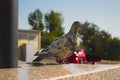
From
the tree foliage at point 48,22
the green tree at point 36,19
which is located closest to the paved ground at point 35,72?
the tree foliage at point 48,22

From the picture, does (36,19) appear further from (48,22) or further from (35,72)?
(35,72)

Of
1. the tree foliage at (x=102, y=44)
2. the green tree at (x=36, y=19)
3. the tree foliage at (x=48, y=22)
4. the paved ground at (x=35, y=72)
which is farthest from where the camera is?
the green tree at (x=36, y=19)

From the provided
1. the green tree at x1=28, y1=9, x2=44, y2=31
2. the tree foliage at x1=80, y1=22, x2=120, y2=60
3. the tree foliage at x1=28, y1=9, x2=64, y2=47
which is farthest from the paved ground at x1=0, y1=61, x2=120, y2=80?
the green tree at x1=28, y1=9, x2=44, y2=31

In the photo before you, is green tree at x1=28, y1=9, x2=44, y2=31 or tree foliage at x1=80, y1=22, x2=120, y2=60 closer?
tree foliage at x1=80, y1=22, x2=120, y2=60

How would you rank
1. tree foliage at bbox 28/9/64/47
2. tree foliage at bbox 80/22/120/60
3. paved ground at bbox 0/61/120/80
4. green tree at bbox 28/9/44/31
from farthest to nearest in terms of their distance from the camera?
green tree at bbox 28/9/44/31 → tree foliage at bbox 28/9/64/47 → tree foliage at bbox 80/22/120/60 → paved ground at bbox 0/61/120/80

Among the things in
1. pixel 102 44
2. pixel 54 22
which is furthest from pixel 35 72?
pixel 54 22

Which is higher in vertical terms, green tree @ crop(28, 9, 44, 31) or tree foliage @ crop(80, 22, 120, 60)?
green tree @ crop(28, 9, 44, 31)

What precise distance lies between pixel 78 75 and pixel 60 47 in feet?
12.0

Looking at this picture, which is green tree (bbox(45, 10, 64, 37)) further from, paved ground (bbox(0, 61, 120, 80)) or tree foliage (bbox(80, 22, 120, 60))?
paved ground (bbox(0, 61, 120, 80))

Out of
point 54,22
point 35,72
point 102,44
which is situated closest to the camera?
point 35,72

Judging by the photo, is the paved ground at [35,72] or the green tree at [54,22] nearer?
the paved ground at [35,72]

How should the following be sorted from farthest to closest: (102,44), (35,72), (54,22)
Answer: (54,22) → (102,44) → (35,72)

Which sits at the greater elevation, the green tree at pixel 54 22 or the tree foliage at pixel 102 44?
the green tree at pixel 54 22

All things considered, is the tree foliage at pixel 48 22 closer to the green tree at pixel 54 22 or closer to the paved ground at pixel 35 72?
the green tree at pixel 54 22
